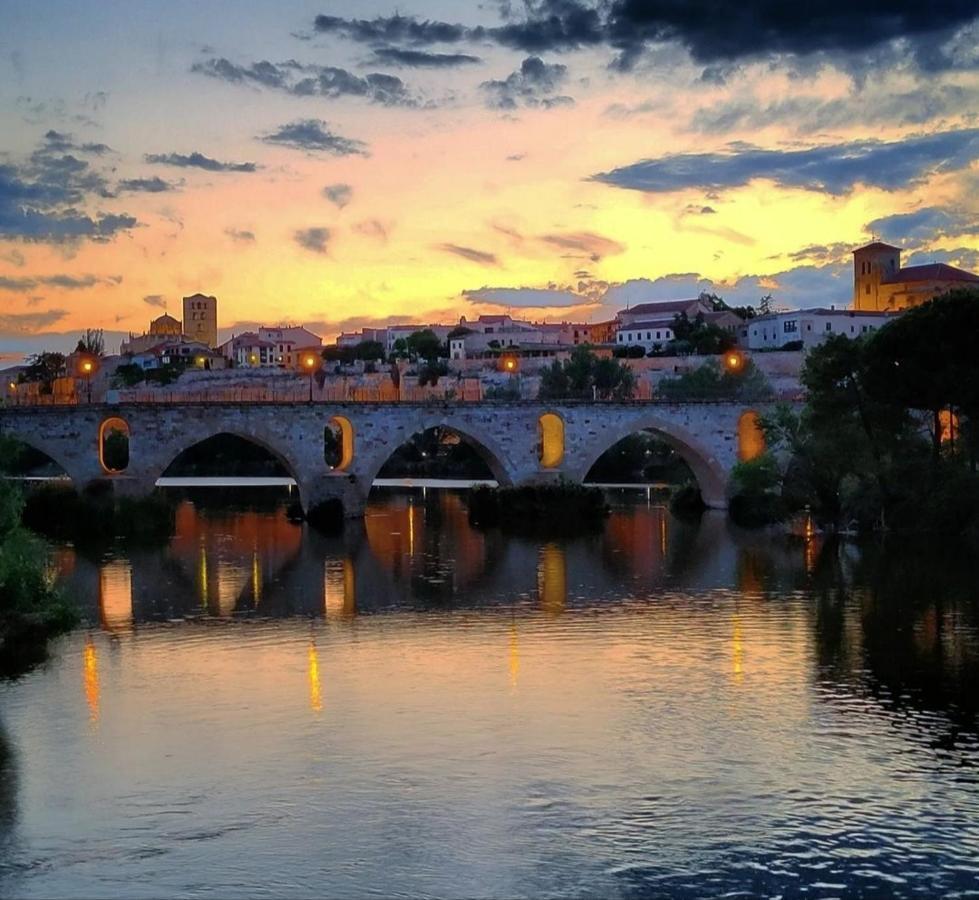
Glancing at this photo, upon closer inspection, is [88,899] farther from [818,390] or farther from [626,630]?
[818,390]

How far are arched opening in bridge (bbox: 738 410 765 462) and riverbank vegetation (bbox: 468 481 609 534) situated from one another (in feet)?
26.8

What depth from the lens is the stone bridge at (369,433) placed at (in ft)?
129

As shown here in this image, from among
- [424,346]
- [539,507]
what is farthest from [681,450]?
[424,346]

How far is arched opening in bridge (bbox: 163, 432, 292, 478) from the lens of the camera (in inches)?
2721

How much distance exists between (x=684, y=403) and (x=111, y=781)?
35801 mm

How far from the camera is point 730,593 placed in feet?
86.7

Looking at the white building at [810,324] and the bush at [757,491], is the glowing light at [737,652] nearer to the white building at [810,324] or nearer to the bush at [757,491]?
the bush at [757,491]

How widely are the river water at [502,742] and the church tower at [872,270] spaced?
94226mm

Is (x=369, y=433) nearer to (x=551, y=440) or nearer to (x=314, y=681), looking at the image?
(x=551, y=440)

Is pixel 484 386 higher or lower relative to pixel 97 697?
higher

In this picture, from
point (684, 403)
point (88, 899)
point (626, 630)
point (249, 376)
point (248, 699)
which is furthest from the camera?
point (249, 376)

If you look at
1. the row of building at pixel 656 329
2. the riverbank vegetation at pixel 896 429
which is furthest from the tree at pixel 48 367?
the riverbank vegetation at pixel 896 429

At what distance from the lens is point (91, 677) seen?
18609 millimetres

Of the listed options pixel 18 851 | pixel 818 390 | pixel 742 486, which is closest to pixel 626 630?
pixel 18 851
